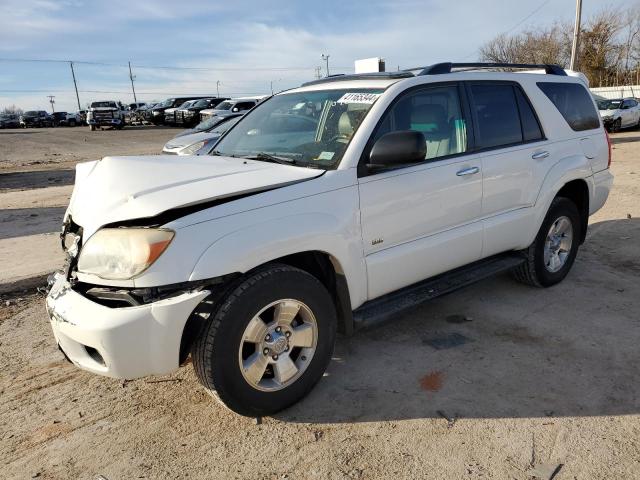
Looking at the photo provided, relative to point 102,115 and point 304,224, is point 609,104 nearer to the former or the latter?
point 304,224

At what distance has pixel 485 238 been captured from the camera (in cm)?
395

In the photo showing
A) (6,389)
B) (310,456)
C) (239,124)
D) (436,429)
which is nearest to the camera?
(310,456)

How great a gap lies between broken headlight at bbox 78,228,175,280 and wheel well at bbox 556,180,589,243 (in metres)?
3.74

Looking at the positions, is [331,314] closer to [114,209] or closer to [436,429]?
[436,429]

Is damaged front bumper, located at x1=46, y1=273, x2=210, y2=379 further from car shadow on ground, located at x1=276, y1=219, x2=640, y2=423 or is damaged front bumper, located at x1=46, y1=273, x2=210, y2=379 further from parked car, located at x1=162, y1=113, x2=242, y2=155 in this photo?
parked car, located at x1=162, y1=113, x2=242, y2=155

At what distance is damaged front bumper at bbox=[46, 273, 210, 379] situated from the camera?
2.42m

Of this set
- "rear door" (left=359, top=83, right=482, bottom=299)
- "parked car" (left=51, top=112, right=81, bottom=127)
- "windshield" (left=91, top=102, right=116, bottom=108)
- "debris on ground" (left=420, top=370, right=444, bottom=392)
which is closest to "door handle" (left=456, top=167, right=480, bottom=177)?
"rear door" (left=359, top=83, right=482, bottom=299)

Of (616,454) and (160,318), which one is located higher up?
(160,318)

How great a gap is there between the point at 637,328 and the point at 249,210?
3147 millimetres

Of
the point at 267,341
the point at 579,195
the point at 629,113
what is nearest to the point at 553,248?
the point at 579,195

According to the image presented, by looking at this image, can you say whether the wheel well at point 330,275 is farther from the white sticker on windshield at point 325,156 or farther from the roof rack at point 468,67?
the roof rack at point 468,67

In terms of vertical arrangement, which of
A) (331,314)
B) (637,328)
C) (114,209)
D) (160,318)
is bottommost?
(637,328)

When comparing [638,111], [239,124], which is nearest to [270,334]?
[239,124]

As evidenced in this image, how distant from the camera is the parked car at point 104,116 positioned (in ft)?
123
